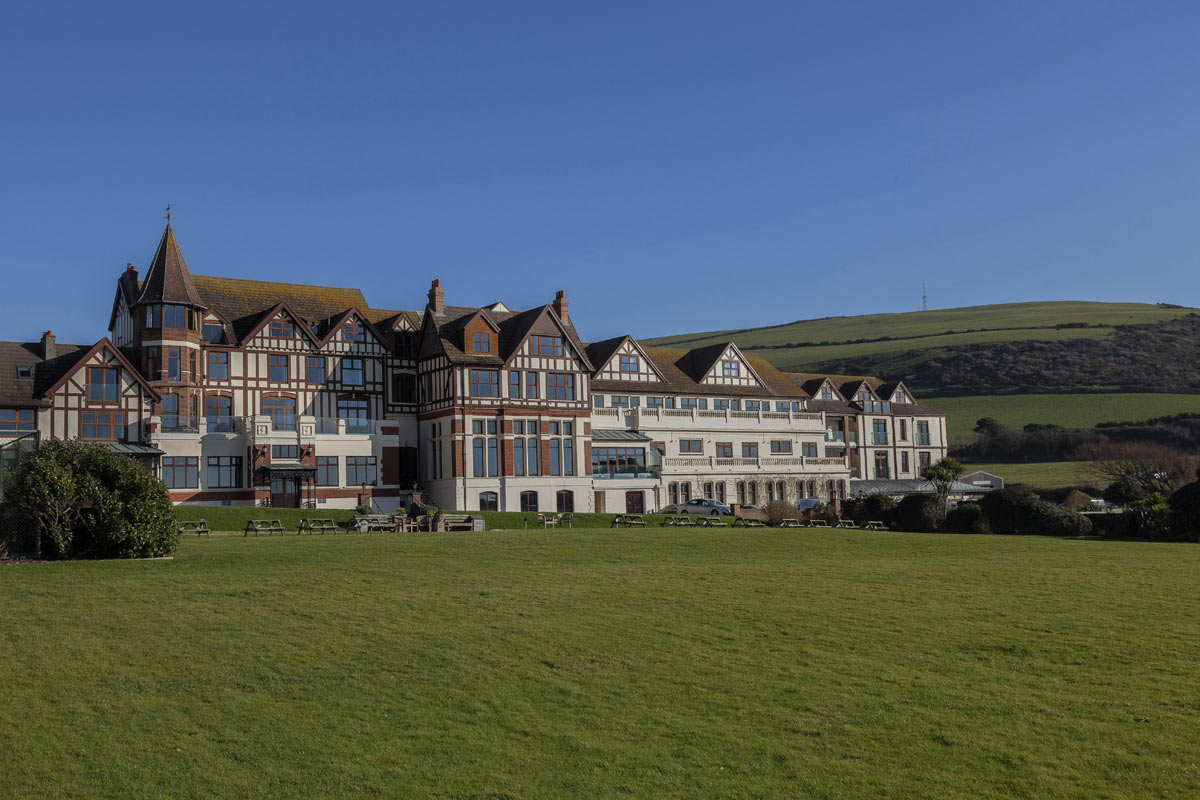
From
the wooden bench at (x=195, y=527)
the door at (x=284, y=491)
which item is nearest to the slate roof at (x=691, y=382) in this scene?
the door at (x=284, y=491)

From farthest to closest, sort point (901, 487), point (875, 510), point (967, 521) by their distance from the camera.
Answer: point (901, 487)
point (875, 510)
point (967, 521)

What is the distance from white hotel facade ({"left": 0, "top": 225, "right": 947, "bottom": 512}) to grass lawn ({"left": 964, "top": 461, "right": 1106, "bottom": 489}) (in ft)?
130

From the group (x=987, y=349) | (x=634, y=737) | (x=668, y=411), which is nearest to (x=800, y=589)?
(x=634, y=737)

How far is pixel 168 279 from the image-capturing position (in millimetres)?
53969

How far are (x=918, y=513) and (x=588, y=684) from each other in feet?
130

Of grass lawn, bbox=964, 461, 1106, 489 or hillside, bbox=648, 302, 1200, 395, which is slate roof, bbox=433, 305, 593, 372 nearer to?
grass lawn, bbox=964, 461, 1106, 489

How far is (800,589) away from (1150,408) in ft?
379

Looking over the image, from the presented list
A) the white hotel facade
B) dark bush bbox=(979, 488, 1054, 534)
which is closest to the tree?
dark bush bbox=(979, 488, 1054, 534)

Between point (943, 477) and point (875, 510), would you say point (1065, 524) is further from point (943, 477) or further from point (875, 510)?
point (875, 510)

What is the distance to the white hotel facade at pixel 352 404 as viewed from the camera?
52.7 m

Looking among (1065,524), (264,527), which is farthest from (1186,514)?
(264,527)

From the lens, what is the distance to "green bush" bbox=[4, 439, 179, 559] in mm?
25781

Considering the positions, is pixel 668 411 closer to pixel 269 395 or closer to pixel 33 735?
pixel 269 395

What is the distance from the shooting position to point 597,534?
37125 mm
